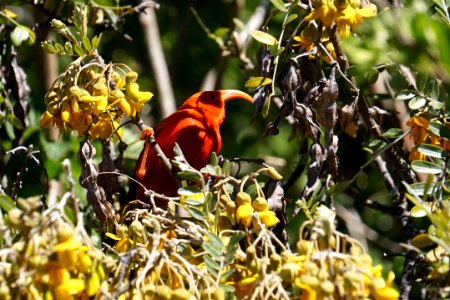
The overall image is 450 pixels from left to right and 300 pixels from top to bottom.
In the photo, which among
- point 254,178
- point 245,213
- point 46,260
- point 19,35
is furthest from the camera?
point 19,35

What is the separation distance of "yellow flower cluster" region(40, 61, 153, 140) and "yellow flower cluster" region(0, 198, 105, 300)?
73 cm

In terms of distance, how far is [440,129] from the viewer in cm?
253

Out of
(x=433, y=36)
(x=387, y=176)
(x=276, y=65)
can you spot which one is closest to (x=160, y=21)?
(x=387, y=176)

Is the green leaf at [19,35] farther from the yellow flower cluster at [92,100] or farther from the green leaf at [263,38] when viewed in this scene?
the green leaf at [263,38]

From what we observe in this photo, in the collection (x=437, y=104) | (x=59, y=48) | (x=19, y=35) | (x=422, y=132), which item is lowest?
(x=422, y=132)

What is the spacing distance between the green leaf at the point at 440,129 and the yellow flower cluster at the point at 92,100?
2.60 feet

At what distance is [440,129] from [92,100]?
3.07 feet

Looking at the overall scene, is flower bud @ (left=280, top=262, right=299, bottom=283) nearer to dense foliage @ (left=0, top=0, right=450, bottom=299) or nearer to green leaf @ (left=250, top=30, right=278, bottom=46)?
dense foliage @ (left=0, top=0, right=450, bottom=299)

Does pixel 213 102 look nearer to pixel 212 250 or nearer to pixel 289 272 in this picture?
pixel 212 250

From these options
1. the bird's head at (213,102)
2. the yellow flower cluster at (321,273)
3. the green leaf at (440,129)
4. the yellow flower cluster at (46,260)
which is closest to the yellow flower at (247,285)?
the yellow flower cluster at (321,273)

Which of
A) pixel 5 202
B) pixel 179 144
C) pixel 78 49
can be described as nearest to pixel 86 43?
pixel 78 49

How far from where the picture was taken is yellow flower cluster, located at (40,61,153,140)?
2.68 m

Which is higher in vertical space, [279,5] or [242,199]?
[279,5]

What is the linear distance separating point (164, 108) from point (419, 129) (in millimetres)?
2634
